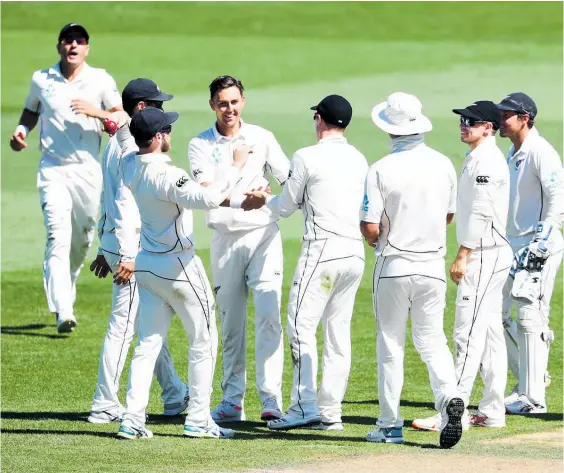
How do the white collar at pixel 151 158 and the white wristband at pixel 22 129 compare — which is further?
the white wristband at pixel 22 129

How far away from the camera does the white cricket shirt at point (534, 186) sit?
929cm

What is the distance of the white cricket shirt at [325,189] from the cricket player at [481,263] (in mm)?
729

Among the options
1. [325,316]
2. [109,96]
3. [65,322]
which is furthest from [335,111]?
[65,322]

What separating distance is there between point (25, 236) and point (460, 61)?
11.4 m

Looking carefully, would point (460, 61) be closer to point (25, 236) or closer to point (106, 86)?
point (25, 236)

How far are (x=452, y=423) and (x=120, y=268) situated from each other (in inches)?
94.2

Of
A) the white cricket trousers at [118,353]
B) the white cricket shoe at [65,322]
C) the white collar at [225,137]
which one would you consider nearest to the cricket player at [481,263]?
the white collar at [225,137]

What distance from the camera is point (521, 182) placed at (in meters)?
9.48

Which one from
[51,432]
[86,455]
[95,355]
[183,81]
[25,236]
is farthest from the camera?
[183,81]

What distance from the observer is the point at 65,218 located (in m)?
11.6

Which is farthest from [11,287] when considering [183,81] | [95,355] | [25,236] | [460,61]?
[460,61]

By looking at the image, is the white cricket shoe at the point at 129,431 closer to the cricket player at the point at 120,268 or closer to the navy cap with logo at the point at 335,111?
the cricket player at the point at 120,268

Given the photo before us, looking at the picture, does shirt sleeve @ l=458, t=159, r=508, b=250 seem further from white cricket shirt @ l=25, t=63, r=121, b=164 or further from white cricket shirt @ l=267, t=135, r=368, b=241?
white cricket shirt @ l=25, t=63, r=121, b=164

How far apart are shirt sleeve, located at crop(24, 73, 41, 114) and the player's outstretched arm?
1.7 inches
